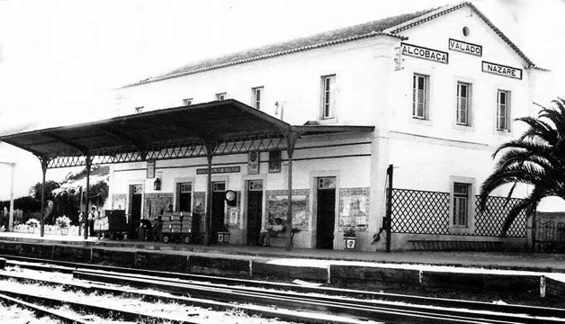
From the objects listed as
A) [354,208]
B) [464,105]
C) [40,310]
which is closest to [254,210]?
[354,208]

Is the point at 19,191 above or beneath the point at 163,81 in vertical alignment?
beneath

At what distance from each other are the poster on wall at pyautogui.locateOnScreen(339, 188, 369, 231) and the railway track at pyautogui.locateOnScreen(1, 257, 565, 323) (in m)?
8.50

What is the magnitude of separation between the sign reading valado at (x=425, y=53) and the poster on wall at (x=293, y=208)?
5.45m

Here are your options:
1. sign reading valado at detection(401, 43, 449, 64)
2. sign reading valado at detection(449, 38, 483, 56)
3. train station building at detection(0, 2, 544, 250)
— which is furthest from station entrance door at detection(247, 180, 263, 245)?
sign reading valado at detection(449, 38, 483, 56)

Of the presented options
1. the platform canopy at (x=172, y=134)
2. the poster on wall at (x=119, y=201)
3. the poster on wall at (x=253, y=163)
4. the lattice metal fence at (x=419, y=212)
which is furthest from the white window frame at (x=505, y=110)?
the poster on wall at (x=119, y=201)

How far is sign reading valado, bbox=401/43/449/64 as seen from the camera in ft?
81.1

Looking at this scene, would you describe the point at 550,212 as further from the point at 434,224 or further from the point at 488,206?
the point at 434,224

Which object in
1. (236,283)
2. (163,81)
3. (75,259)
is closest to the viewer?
(236,283)

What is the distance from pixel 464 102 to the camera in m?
26.8

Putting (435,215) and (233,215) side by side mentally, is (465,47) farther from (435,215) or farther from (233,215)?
(233,215)

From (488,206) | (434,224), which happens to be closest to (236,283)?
(434,224)

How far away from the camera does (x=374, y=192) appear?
23.9 m

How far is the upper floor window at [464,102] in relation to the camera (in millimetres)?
26656

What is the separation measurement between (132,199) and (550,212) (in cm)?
1671
